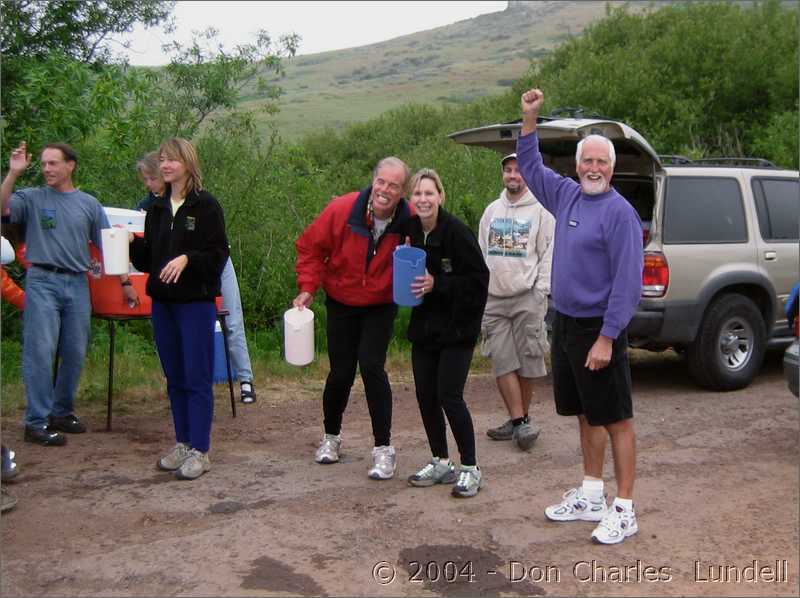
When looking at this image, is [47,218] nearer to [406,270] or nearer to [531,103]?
[406,270]

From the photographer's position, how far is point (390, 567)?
4570 millimetres

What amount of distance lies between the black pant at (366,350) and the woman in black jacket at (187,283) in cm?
75

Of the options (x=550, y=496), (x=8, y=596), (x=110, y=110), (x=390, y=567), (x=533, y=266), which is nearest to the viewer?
(x=8, y=596)

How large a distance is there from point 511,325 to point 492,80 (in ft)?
182

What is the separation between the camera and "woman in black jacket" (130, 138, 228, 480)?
5797mm

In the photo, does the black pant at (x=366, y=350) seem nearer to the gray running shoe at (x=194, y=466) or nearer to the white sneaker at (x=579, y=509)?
the gray running shoe at (x=194, y=466)

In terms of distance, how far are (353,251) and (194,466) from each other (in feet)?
5.32

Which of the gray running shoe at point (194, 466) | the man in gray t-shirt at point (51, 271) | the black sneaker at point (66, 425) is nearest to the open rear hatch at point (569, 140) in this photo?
the man in gray t-shirt at point (51, 271)

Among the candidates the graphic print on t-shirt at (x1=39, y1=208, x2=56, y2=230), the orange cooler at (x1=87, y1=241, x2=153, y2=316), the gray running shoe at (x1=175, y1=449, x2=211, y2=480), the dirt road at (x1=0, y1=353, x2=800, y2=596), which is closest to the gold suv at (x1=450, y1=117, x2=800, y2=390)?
the dirt road at (x1=0, y1=353, x2=800, y2=596)

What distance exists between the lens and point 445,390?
219 inches

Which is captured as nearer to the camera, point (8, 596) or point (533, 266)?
point (8, 596)

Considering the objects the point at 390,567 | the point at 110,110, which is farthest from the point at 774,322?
the point at 110,110

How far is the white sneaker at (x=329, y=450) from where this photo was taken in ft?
20.5

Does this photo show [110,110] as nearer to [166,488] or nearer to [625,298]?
[166,488]
